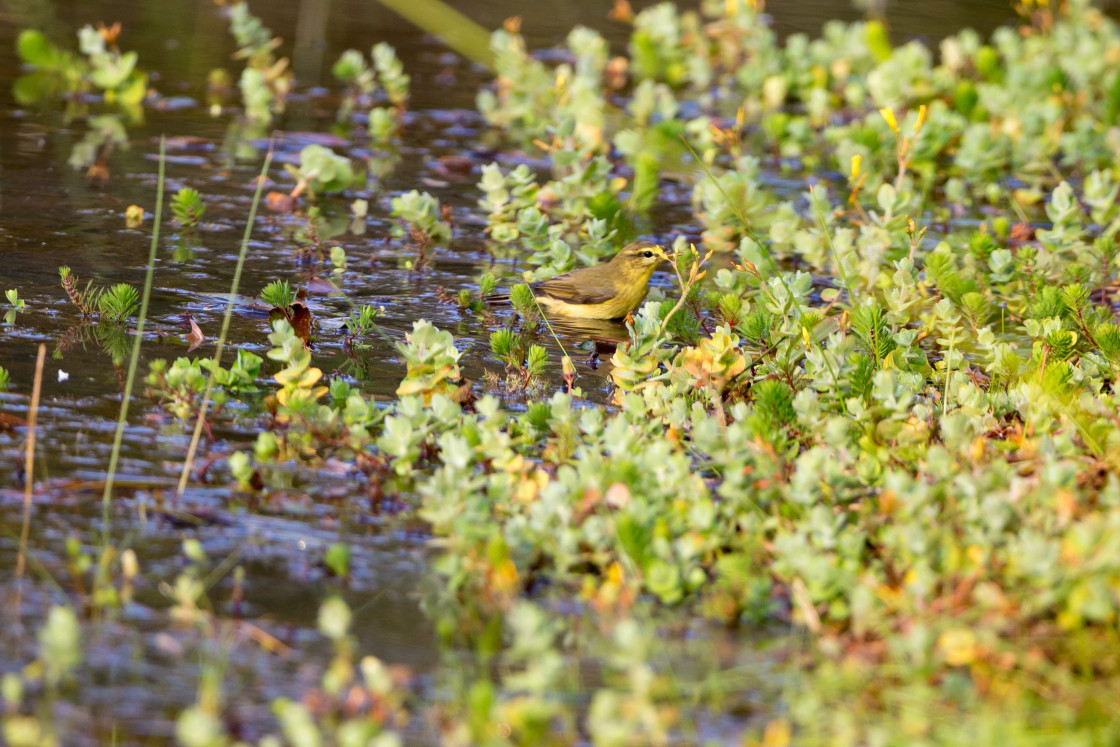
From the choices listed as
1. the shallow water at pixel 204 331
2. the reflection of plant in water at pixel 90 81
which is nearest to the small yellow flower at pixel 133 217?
the shallow water at pixel 204 331

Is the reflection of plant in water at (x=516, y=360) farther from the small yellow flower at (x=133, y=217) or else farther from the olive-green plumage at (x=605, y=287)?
the small yellow flower at (x=133, y=217)

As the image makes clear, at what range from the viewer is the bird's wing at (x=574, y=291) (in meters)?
6.86

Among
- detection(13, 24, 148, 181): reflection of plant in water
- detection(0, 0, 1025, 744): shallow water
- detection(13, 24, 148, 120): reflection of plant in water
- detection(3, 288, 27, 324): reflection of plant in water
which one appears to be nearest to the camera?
detection(0, 0, 1025, 744): shallow water

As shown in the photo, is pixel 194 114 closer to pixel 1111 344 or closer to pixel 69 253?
pixel 69 253

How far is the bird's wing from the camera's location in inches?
270

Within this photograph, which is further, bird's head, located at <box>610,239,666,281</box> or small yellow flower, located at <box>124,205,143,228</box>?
small yellow flower, located at <box>124,205,143,228</box>

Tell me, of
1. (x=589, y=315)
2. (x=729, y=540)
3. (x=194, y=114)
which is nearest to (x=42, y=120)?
(x=194, y=114)

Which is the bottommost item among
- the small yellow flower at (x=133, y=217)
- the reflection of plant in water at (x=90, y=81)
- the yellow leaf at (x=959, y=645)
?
the reflection of plant in water at (x=90, y=81)

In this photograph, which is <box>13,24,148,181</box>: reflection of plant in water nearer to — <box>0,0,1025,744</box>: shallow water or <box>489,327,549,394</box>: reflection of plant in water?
<box>0,0,1025,744</box>: shallow water

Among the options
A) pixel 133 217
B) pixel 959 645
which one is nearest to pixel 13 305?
pixel 133 217

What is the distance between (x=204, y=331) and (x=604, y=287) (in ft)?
6.64

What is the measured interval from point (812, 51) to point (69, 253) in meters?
7.39

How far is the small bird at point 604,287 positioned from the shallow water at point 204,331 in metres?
0.20

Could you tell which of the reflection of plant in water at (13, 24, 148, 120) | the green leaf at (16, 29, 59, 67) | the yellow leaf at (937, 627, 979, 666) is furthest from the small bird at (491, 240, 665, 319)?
the green leaf at (16, 29, 59, 67)
